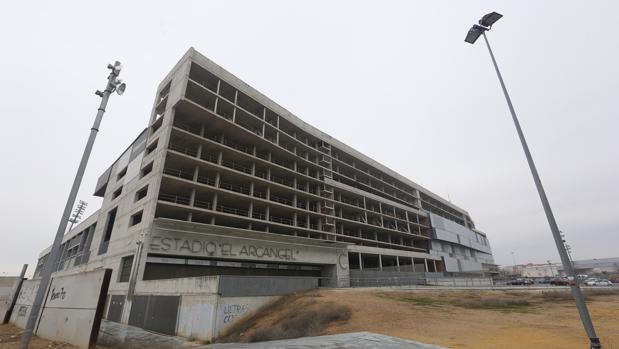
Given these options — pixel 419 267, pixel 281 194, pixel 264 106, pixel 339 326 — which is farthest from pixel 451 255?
pixel 339 326

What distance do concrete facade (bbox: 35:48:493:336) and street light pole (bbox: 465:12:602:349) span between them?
57.2 feet

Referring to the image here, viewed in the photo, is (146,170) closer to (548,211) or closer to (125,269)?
(125,269)

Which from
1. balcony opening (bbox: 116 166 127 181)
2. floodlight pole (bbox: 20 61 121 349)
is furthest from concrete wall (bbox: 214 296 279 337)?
balcony opening (bbox: 116 166 127 181)

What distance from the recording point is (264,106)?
1692 inches

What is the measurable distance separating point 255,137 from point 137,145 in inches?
646

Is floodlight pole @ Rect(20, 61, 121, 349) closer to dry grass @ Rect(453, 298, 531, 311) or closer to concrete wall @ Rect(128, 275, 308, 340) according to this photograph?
concrete wall @ Rect(128, 275, 308, 340)

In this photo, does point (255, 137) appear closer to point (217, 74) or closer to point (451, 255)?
point (217, 74)

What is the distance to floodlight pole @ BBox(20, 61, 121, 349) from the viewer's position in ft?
30.9

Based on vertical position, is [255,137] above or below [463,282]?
above

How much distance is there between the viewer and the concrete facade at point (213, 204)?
28.3 m

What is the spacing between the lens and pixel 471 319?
59.2ft

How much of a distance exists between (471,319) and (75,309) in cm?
2030

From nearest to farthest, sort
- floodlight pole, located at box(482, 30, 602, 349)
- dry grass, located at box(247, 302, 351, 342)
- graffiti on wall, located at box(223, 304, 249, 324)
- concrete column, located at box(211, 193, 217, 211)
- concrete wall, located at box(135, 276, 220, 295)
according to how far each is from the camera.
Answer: floodlight pole, located at box(482, 30, 602, 349)
dry grass, located at box(247, 302, 351, 342)
graffiti on wall, located at box(223, 304, 249, 324)
concrete wall, located at box(135, 276, 220, 295)
concrete column, located at box(211, 193, 217, 211)

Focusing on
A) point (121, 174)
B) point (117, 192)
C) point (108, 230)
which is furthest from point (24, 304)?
point (121, 174)
